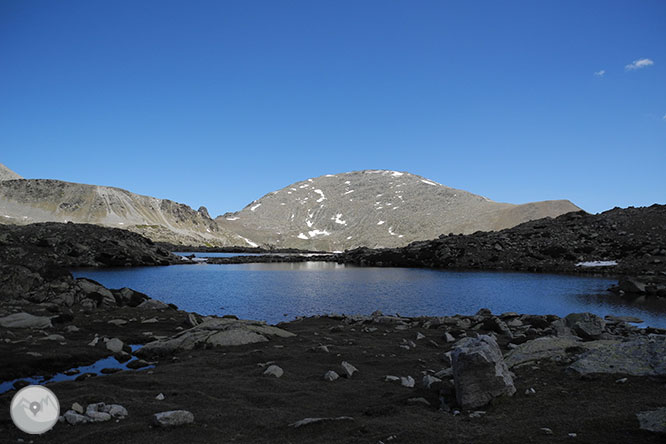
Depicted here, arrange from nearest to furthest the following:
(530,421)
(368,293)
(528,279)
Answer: (530,421), (368,293), (528,279)

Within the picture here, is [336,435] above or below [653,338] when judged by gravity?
below

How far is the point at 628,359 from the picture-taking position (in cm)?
1429

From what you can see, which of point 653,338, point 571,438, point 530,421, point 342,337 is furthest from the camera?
point 342,337

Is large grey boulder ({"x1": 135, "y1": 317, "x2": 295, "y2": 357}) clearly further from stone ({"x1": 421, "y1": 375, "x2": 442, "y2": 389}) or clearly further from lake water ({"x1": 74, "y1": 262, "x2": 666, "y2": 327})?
stone ({"x1": 421, "y1": 375, "x2": 442, "y2": 389})

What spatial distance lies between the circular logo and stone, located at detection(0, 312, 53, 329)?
15.2 meters

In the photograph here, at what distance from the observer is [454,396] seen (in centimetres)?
1400

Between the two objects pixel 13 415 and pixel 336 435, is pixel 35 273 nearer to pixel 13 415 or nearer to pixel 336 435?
pixel 13 415

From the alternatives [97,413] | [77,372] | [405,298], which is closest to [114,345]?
[77,372]

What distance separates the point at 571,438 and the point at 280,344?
62.9 feet

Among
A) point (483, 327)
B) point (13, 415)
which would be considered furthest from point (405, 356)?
point (13, 415)

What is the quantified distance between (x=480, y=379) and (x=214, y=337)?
18367mm

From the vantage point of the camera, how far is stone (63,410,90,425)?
12823 mm

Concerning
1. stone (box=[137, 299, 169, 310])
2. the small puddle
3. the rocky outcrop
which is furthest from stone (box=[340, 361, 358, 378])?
the rocky outcrop

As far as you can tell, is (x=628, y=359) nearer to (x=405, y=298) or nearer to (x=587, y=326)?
(x=587, y=326)
